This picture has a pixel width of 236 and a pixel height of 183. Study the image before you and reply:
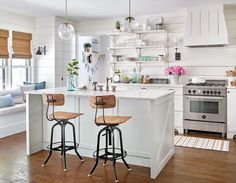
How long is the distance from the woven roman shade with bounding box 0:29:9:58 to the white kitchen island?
235 cm

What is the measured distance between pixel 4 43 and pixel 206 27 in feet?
14.5

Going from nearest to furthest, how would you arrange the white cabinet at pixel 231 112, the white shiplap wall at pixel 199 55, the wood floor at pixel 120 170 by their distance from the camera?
the wood floor at pixel 120 170 → the white cabinet at pixel 231 112 → the white shiplap wall at pixel 199 55

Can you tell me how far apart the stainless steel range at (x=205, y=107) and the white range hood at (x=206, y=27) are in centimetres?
89

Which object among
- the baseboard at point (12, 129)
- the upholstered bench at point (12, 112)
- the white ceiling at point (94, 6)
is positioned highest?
the white ceiling at point (94, 6)

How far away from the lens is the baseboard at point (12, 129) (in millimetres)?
5422

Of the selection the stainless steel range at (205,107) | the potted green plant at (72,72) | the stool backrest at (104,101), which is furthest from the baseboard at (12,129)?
the stainless steel range at (205,107)

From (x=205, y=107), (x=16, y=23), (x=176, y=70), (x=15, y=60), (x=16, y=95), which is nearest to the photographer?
(x=205, y=107)

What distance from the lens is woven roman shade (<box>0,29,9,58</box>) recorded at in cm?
620

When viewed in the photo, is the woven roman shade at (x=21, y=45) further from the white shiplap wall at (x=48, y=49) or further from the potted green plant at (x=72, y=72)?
the potted green plant at (x=72, y=72)

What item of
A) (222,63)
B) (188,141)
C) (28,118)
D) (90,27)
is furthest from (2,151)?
(222,63)

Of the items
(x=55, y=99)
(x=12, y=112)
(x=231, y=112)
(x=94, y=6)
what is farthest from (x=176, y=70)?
(x=12, y=112)

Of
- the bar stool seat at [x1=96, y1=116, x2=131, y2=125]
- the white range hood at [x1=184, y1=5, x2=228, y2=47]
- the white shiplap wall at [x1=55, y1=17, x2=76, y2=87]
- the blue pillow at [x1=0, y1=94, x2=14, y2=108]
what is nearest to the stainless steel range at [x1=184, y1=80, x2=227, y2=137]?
the white range hood at [x1=184, y1=5, x2=228, y2=47]

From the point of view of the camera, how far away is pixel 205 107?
5559mm

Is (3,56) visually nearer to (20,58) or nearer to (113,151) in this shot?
(20,58)
